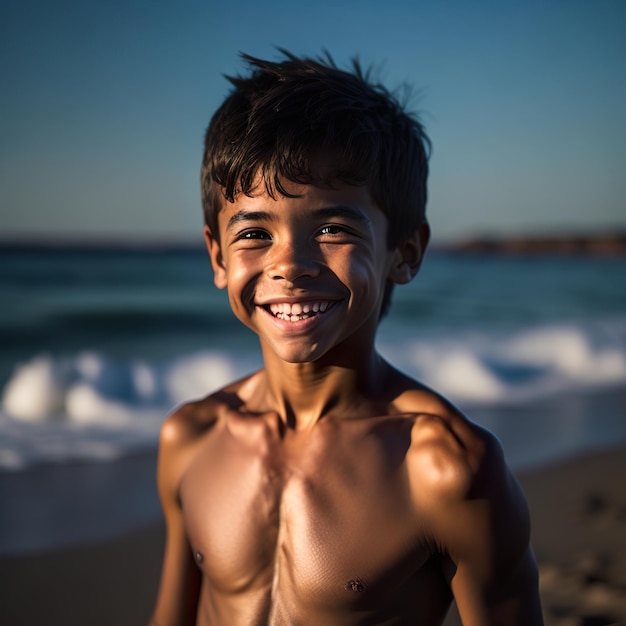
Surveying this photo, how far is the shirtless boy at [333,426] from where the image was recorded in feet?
4.75

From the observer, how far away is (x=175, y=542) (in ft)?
5.95

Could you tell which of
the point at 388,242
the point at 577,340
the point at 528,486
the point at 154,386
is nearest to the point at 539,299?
the point at 577,340

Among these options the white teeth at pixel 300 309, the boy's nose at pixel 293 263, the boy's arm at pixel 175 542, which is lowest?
the boy's arm at pixel 175 542

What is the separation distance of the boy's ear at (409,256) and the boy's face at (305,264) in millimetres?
117

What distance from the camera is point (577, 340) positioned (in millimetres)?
9148

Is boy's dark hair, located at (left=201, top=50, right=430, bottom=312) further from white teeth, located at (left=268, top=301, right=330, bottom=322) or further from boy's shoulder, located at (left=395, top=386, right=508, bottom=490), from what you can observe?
boy's shoulder, located at (left=395, top=386, right=508, bottom=490)

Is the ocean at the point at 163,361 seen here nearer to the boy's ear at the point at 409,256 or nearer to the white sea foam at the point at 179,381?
the white sea foam at the point at 179,381

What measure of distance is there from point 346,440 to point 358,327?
0.24 meters

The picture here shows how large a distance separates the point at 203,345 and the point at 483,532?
31.8 ft

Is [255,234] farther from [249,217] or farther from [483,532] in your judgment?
[483,532]

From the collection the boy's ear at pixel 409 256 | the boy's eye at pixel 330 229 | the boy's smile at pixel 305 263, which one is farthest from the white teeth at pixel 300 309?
the boy's ear at pixel 409 256

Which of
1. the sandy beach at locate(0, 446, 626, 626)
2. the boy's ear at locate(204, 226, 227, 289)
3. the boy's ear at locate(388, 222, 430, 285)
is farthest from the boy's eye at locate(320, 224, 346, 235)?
the sandy beach at locate(0, 446, 626, 626)

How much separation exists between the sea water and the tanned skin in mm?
3059

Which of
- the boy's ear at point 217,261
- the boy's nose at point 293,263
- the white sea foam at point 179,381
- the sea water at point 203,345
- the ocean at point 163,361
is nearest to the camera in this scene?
the boy's nose at point 293,263
